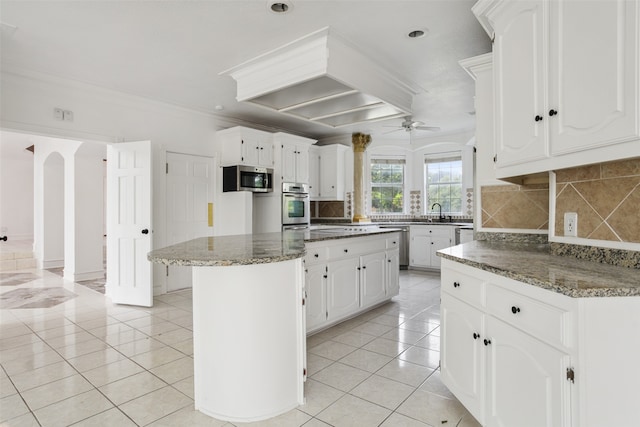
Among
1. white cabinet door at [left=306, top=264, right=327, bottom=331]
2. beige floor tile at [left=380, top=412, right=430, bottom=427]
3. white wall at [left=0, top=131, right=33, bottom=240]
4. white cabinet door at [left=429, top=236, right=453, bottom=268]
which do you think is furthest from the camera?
white wall at [left=0, top=131, right=33, bottom=240]

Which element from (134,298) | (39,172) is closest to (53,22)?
(134,298)

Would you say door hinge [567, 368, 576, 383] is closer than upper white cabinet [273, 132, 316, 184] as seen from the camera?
Yes

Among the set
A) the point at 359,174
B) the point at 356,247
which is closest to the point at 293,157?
the point at 359,174

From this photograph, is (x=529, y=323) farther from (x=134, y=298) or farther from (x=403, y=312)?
(x=134, y=298)

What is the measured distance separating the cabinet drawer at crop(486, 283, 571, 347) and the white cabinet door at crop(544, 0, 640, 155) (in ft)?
2.30

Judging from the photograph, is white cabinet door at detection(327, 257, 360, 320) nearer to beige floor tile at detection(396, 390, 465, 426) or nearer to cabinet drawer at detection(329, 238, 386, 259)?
cabinet drawer at detection(329, 238, 386, 259)

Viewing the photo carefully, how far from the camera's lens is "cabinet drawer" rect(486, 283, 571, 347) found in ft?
3.85

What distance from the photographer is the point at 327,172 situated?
22.3ft

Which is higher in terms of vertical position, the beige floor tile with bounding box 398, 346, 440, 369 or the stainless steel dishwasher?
the stainless steel dishwasher

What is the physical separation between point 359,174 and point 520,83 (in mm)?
5091

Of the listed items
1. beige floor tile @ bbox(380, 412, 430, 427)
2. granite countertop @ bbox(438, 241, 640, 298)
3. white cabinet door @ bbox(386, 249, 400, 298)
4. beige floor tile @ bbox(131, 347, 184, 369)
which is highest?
granite countertop @ bbox(438, 241, 640, 298)

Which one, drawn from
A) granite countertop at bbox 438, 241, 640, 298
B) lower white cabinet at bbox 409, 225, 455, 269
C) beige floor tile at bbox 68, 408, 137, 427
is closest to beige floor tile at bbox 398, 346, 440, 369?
granite countertop at bbox 438, 241, 640, 298

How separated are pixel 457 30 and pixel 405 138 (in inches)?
170

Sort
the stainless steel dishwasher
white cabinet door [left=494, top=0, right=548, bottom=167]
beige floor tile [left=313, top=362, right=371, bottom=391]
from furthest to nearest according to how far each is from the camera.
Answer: the stainless steel dishwasher
beige floor tile [left=313, top=362, right=371, bottom=391]
white cabinet door [left=494, top=0, right=548, bottom=167]
